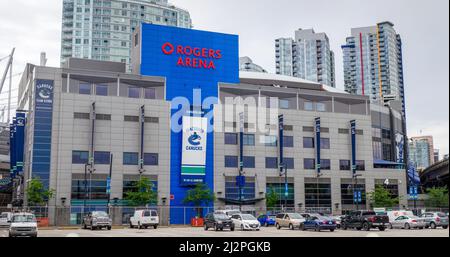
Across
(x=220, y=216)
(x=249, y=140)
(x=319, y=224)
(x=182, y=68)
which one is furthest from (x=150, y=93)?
(x=319, y=224)

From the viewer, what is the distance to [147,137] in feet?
254

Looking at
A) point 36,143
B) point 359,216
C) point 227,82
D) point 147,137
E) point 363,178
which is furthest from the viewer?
point 363,178

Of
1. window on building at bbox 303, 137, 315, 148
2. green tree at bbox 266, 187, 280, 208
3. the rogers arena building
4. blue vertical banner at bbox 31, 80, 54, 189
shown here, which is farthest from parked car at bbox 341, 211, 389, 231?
blue vertical banner at bbox 31, 80, 54, 189

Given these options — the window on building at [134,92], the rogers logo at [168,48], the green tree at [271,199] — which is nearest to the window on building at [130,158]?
the window on building at [134,92]

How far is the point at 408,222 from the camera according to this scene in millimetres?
50938

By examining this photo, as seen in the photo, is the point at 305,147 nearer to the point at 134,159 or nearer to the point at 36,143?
the point at 134,159

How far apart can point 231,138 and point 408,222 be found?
121 feet

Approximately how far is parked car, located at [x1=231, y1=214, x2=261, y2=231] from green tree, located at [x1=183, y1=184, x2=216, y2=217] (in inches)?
1011

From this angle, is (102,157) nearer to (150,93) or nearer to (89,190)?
(89,190)

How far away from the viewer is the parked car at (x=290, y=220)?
51.4m

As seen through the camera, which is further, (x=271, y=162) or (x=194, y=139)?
(x=271, y=162)

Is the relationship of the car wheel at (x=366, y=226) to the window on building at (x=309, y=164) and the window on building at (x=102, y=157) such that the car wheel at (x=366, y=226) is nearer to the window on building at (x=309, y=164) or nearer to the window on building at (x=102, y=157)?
the window on building at (x=102, y=157)

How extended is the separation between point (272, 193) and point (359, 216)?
34336mm
